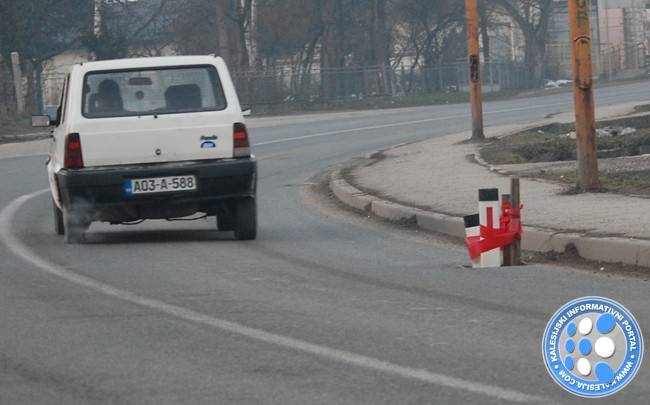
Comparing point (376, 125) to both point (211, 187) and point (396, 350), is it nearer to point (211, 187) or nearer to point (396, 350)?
point (211, 187)

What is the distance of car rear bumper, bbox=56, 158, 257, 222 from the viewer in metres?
12.6

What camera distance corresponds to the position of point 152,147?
1276 centimetres

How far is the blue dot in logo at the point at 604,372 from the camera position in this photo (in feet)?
18.5

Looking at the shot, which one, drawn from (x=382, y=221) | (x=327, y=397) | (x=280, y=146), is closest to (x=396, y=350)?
(x=327, y=397)

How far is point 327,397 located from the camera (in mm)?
6359

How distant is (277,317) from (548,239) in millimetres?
3712

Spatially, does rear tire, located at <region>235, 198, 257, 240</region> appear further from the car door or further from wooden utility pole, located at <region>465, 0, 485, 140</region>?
wooden utility pole, located at <region>465, 0, 485, 140</region>

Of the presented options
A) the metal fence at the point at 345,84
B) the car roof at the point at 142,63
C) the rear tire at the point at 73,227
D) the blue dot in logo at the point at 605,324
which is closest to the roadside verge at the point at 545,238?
the car roof at the point at 142,63

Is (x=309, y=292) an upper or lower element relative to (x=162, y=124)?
lower

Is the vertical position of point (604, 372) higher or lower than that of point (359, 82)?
higher

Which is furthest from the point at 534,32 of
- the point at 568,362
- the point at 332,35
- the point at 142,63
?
the point at 568,362

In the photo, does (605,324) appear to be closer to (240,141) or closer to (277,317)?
(277,317)

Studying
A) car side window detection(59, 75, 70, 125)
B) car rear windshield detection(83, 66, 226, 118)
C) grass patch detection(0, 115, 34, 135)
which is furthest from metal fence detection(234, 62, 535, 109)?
car rear windshield detection(83, 66, 226, 118)

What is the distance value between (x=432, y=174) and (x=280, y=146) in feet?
38.6
